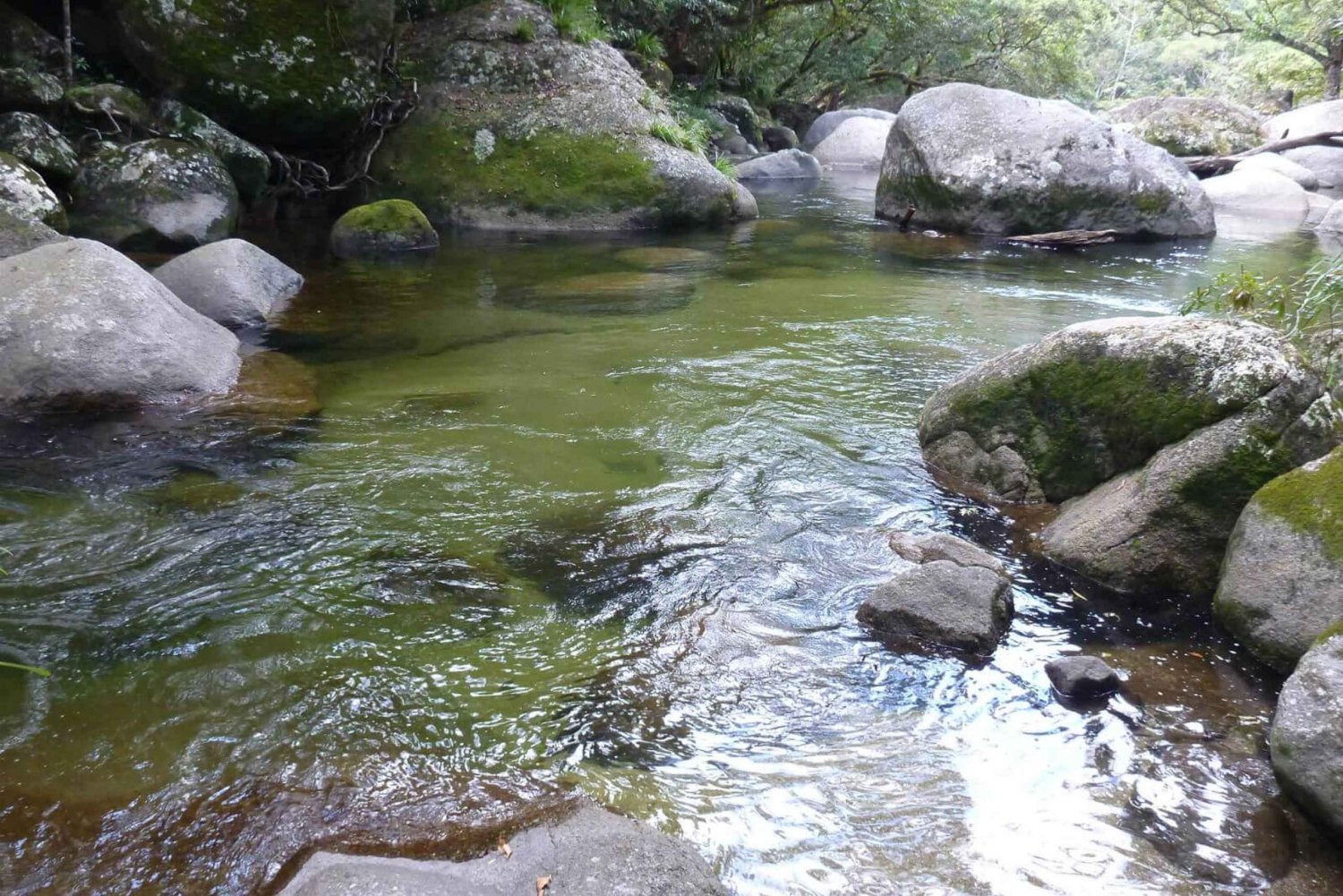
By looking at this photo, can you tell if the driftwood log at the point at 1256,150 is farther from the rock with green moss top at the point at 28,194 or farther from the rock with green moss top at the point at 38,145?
the rock with green moss top at the point at 28,194

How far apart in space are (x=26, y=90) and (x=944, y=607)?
10284 mm

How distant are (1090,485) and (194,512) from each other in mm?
4172

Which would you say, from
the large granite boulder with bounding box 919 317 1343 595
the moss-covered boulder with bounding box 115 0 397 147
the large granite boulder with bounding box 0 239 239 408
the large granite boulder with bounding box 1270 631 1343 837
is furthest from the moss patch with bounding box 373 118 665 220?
the large granite boulder with bounding box 1270 631 1343 837

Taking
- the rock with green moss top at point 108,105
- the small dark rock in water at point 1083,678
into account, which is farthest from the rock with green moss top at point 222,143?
the small dark rock in water at point 1083,678

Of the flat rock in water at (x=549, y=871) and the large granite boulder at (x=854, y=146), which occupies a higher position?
the large granite boulder at (x=854, y=146)

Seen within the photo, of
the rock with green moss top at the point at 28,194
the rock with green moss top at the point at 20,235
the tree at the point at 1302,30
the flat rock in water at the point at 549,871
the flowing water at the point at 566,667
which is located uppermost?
the tree at the point at 1302,30

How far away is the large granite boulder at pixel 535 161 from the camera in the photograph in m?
12.5

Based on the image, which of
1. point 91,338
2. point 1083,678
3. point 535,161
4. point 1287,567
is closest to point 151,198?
point 91,338

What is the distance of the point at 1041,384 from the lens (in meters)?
4.79

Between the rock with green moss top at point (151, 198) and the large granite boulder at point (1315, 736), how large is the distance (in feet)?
32.3

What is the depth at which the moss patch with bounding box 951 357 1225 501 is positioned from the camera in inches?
167

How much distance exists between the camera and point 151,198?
9.46 metres

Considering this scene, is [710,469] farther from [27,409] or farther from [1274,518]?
[27,409]

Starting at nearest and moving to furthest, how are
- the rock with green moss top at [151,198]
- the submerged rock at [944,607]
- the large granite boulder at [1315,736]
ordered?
1. the large granite boulder at [1315,736]
2. the submerged rock at [944,607]
3. the rock with green moss top at [151,198]
